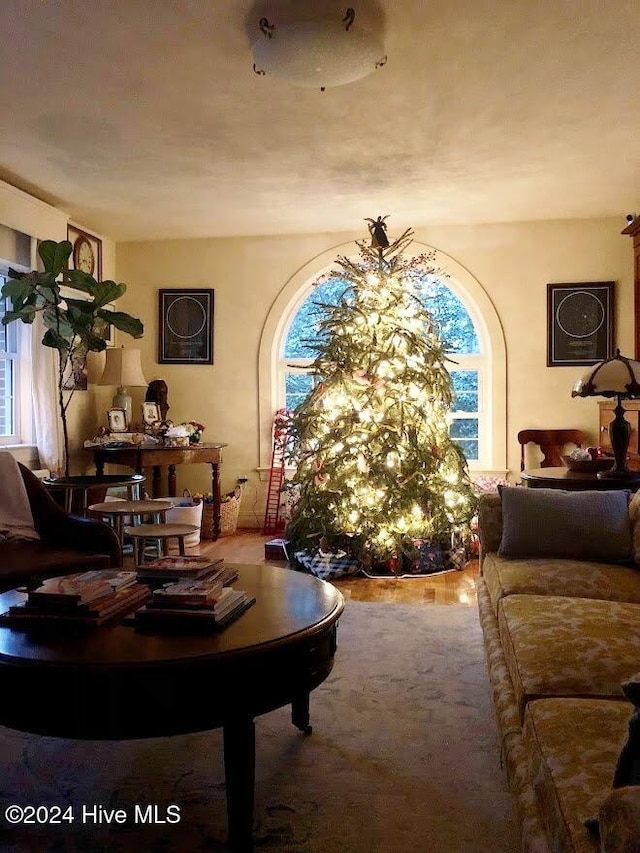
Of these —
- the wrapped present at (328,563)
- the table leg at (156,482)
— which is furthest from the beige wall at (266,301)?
the wrapped present at (328,563)

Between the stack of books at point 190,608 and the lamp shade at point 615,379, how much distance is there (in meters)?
2.29

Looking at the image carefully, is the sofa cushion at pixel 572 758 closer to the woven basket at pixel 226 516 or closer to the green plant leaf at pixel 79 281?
the green plant leaf at pixel 79 281

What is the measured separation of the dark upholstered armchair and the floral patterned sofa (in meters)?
1.65

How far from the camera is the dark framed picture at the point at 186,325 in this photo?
6.35 m

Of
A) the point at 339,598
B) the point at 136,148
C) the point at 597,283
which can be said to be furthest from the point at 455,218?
the point at 339,598

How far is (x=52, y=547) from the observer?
324cm

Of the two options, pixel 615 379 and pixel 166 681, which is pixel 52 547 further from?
pixel 615 379

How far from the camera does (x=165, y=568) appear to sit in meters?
2.20

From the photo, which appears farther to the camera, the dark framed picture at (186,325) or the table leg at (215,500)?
the dark framed picture at (186,325)

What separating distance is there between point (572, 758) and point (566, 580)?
1.39 metres

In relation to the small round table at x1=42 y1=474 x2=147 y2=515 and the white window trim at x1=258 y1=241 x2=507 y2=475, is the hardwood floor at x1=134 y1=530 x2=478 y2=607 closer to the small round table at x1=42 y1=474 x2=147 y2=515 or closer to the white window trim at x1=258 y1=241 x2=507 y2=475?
the small round table at x1=42 y1=474 x2=147 y2=515

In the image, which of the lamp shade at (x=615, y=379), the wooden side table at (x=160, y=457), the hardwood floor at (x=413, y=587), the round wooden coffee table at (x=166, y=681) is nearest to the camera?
the round wooden coffee table at (x=166, y=681)

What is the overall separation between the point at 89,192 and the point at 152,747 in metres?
4.01

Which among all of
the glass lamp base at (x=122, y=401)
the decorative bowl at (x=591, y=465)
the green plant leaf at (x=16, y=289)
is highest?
the green plant leaf at (x=16, y=289)
